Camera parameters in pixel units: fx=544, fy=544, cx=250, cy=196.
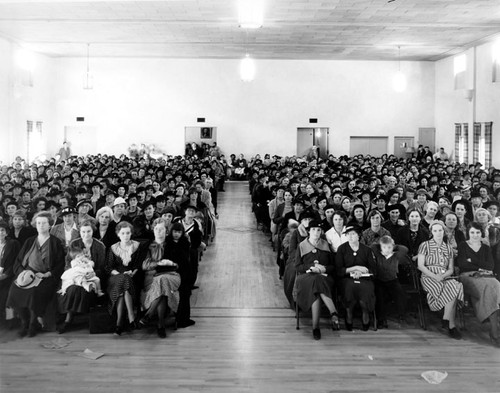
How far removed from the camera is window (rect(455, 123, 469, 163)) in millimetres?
20625

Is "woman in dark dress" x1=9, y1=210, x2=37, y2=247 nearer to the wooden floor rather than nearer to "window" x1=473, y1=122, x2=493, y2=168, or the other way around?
the wooden floor

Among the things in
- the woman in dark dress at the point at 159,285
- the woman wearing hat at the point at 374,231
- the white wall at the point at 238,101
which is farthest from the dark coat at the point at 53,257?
the white wall at the point at 238,101

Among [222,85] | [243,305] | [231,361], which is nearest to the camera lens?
[231,361]

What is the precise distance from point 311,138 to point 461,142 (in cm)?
612

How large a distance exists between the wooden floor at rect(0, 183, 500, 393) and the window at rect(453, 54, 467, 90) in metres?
16.8

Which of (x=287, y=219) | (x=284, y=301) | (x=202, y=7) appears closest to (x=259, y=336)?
(x=284, y=301)

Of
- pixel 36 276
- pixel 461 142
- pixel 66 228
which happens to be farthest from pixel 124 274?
pixel 461 142

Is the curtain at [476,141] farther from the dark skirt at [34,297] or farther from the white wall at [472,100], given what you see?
the dark skirt at [34,297]

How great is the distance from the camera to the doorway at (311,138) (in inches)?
933

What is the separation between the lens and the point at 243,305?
6.91 metres

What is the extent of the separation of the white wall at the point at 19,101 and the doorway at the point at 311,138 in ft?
35.0

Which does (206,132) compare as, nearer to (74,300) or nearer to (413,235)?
(413,235)

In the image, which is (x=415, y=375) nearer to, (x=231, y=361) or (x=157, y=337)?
(x=231, y=361)

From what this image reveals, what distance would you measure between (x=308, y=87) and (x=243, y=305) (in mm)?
17785
